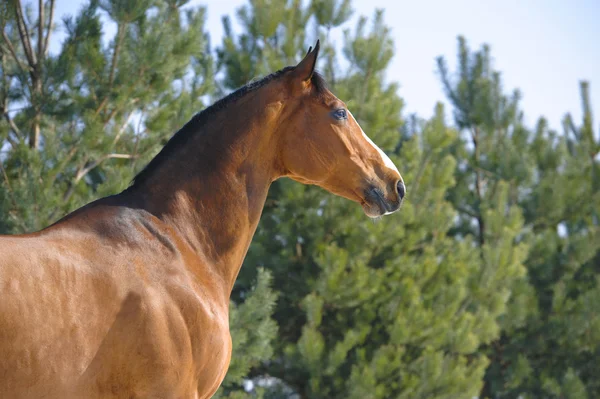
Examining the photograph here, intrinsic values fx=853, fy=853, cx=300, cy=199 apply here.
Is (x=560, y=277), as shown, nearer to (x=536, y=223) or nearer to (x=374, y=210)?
(x=536, y=223)

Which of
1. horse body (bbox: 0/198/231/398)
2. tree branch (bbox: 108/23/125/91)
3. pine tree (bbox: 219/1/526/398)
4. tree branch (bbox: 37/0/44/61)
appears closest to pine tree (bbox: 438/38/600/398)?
pine tree (bbox: 219/1/526/398)

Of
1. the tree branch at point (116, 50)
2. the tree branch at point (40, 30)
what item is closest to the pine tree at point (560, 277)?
the tree branch at point (116, 50)

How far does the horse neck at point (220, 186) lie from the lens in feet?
10.2

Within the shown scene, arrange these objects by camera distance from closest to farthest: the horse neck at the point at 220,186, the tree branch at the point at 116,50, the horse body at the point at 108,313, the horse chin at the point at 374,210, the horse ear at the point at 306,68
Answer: the horse body at the point at 108,313 < the horse neck at the point at 220,186 < the horse ear at the point at 306,68 < the horse chin at the point at 374,210 < the tree branch at the point at 116,50

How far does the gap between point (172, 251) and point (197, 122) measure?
1.77 ft

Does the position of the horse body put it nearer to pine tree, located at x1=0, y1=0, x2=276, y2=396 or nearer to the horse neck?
the horse neck

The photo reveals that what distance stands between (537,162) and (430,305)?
581 centimetres

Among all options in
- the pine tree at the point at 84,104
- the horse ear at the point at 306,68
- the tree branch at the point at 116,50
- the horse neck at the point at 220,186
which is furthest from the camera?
the tree branch at the point at 116,50

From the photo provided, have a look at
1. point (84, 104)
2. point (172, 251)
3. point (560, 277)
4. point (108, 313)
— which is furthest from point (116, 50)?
point (560, 277)

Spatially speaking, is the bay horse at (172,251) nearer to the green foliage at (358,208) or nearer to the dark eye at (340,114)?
the dark eye at (340,114)

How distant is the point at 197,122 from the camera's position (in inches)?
127

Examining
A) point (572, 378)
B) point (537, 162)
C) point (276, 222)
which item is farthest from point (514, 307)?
point (276, 222)

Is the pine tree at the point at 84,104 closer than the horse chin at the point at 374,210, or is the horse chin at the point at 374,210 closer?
the horse chin at the point at 374,210

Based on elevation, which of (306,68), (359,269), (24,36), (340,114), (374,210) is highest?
(24,36)
